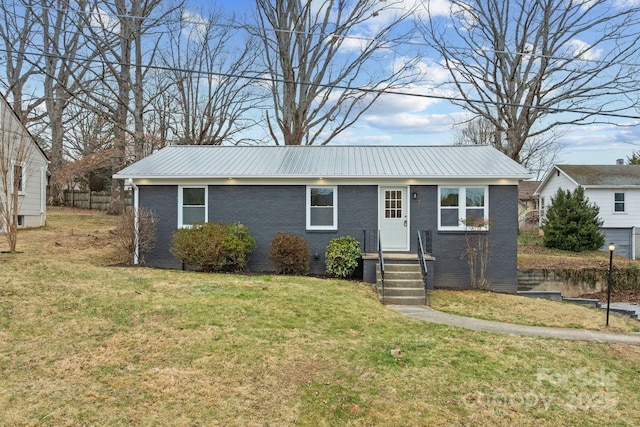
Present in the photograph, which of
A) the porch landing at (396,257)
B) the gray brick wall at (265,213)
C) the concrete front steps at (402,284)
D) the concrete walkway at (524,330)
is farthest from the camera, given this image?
the gray brick wall at (265,213)

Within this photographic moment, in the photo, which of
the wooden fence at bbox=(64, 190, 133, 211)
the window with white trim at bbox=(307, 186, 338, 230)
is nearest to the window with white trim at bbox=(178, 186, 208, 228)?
the window with white trim at bbox=(307, 186, 338, 230)

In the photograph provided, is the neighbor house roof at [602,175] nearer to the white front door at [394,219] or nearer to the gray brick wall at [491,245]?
the gray brick wall at [491,245]

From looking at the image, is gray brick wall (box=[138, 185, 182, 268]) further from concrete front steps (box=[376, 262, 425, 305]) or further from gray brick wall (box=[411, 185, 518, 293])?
gray brick wall (box=[411, 185, 518, 293])

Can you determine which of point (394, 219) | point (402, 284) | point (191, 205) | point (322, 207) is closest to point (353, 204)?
point (322, 207)

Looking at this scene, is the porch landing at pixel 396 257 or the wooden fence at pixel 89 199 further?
the wooden fence at pixel 89 199

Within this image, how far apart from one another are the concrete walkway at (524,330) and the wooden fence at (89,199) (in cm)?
2695

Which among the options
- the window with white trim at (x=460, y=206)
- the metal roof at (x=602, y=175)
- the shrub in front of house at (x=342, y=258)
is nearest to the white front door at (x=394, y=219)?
the window with white trim at (x=460, y=206)

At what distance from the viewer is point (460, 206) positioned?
12.0m

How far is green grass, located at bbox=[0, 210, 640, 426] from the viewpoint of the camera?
405cm

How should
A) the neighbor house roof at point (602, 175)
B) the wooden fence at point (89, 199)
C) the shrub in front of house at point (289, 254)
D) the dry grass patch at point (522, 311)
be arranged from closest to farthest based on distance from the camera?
the dry grass patch at point (522, 311)
the shrub in front of house at point (289, 254)
the neighbor house roof at point (602, 175)
the wooden fence at point (89, 199)

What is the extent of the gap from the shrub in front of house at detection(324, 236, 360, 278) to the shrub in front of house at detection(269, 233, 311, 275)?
27.4 inches

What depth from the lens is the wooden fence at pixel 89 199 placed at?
29.3 meters

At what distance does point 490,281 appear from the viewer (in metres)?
11.9

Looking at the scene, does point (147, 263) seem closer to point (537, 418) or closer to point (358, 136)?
point (537, 418)
